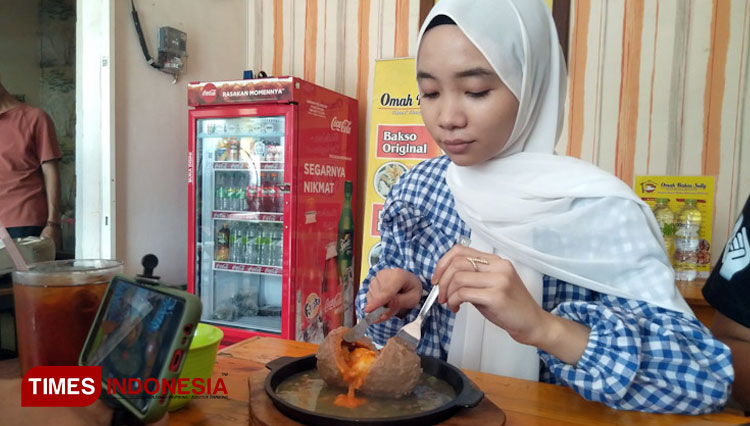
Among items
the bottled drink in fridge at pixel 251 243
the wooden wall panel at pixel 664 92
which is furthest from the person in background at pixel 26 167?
the wooden wall panel at pixel 664 92

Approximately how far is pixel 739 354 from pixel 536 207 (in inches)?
21.1

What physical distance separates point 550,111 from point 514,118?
0.48 feet

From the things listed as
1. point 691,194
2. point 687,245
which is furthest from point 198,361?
point 691,194

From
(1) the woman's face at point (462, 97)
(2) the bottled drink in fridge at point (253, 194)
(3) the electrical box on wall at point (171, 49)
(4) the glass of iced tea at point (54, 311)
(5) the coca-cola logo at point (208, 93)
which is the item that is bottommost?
(4) the glass of iced tea at point (54, 311)

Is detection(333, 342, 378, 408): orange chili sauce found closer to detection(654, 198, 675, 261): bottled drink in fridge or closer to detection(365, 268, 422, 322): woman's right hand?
detection(365, 268, 422, 322): woman's right hand

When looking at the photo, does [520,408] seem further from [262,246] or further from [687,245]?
[262,246]

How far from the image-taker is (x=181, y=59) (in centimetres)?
336

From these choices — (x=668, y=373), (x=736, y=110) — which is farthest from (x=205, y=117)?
(x=736, y=110)

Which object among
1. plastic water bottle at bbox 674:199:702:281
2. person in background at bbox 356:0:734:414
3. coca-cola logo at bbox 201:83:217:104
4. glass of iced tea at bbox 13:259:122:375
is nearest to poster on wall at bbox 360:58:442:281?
coca-cola logo at bbox 201:83:217:104

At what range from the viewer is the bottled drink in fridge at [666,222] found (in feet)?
8.76

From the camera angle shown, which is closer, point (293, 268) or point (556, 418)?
point (556, 418)

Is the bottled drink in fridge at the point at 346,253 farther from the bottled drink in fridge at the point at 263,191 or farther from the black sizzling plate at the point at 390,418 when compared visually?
the black sizzling plate at the point at 390,418

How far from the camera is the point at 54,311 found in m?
0.73

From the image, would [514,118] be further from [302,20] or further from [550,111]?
[302,20]
